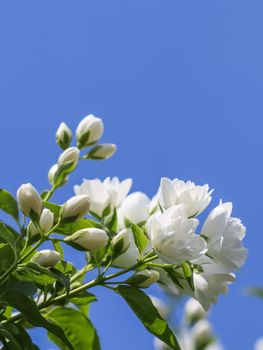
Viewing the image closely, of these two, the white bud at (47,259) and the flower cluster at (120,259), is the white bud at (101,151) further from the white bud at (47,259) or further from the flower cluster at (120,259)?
the white bud at (47,259)

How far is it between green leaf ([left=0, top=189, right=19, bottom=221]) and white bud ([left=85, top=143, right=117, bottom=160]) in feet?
1.31

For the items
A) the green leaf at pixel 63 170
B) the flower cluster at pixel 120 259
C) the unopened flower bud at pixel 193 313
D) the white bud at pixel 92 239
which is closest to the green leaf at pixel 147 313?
the flower cluster at pixel 120 259

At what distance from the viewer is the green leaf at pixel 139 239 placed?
1355mm

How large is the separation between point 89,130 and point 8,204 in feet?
1.34

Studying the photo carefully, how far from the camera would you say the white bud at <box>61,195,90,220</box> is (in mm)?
1278

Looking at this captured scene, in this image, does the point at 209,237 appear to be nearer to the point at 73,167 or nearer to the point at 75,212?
the point at 75,212

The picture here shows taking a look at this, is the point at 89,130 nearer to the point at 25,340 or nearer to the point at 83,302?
the point at 83,302

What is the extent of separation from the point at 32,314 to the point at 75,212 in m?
0.21

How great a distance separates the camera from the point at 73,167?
159cm

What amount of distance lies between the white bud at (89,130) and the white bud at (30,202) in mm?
657

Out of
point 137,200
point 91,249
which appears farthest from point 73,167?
point 91,249

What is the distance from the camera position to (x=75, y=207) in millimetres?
1278

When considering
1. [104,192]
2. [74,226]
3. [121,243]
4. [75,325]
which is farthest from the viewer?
[104,192]

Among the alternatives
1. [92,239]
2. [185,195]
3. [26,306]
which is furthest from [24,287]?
[185,195]
